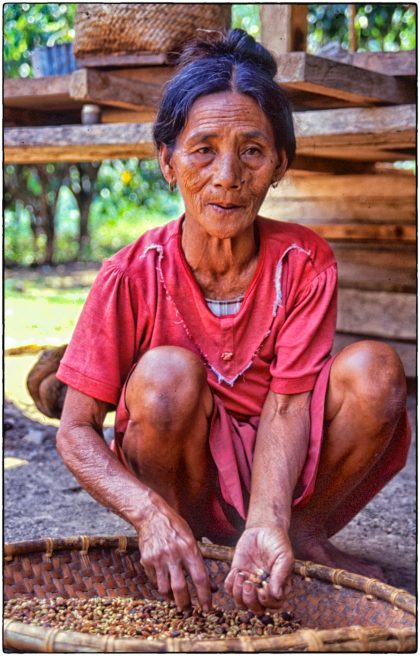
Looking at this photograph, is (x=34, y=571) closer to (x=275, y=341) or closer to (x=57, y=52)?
(x=275, y=341)

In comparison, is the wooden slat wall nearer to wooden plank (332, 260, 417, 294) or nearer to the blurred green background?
wooden plank (332, 260, 417, 294)

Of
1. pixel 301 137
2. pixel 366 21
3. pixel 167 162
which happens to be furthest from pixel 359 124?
pixel 366 21

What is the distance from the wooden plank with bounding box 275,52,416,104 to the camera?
2922 mm

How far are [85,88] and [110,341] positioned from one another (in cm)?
158

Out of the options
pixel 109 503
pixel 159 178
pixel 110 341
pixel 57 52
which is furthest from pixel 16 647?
pixel 159 178

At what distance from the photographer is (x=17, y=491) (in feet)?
11.9

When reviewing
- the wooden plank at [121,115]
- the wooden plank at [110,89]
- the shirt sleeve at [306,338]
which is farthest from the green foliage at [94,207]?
the shirt sleeve at [306,338]

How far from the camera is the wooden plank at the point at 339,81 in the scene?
292 centimetres

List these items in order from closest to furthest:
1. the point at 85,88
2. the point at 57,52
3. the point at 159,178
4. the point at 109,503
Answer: the point at 109,503 < the point at 85,88 < the point at 57,52 < the point at 159,178

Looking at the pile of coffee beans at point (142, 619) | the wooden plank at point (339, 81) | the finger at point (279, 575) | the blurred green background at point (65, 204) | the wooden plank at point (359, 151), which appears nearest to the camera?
the finger at point (279, 575)

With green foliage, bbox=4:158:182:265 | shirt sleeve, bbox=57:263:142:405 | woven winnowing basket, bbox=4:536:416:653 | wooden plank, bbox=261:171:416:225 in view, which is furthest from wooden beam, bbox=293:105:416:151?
green foliage, bbox=4:158:182:265

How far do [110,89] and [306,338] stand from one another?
171cm

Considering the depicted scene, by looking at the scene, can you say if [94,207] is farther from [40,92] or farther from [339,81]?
[339,81]

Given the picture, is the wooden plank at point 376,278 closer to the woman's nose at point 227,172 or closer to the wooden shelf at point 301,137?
the wooden shelf at point 301,137
